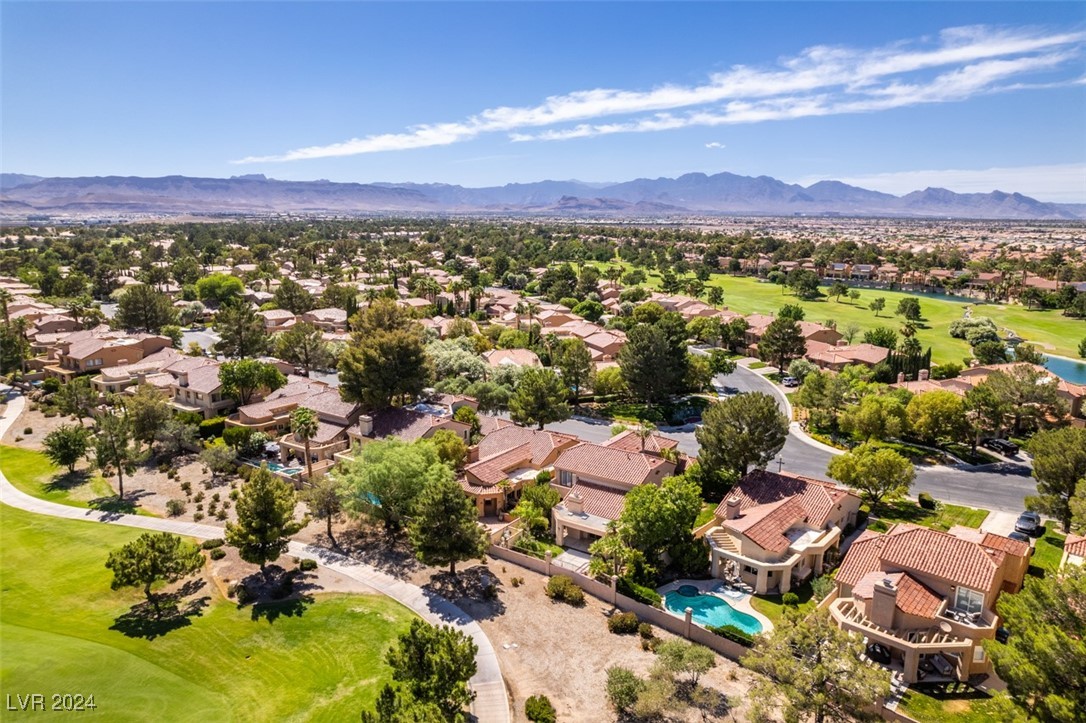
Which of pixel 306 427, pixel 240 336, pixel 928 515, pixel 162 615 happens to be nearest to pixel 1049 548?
pixel 928 515

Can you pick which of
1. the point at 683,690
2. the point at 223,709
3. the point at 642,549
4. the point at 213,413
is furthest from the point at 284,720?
the point at 213,413

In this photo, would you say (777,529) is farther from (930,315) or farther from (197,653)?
(930,315)

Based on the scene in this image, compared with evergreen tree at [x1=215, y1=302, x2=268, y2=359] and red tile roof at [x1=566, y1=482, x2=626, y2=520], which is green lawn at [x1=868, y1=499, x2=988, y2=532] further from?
evergreen tree at [x1=215, y1=302, x2=268, y2=359]

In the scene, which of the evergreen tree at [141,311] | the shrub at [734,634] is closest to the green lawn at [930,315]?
the shrub at [734,634]

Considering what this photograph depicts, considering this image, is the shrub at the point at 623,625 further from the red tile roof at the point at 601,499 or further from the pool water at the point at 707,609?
the red tile roof at the point at 601,499

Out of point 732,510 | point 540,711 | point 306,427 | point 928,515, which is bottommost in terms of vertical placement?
point 540,711

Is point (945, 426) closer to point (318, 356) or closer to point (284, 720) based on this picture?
point (284, 720)
